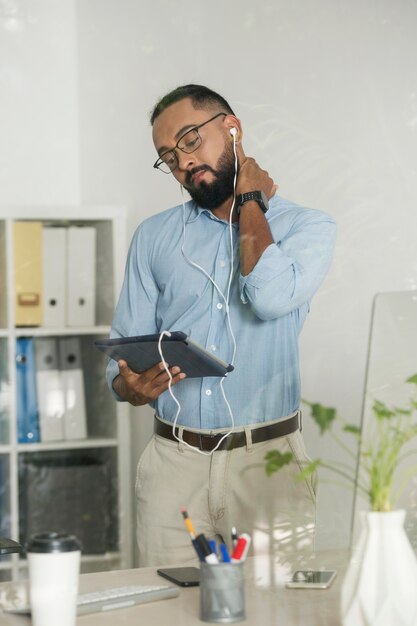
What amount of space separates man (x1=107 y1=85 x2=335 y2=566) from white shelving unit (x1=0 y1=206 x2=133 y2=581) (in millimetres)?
877

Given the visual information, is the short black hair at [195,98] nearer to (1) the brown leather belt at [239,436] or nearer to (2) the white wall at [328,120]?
(2) the white wall at [328,120]

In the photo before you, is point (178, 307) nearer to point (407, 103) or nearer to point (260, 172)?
point (260, 172)

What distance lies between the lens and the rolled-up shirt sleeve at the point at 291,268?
1.42 m

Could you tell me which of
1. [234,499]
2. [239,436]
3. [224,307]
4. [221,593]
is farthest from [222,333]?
[221,593]

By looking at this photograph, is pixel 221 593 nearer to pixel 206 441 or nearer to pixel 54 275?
pixel 206 441

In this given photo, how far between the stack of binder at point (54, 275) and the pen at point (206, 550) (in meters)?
1.58

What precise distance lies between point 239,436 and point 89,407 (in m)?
1.12

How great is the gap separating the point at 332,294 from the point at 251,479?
40cm

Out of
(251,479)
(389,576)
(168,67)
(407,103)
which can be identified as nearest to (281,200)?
(407,103)

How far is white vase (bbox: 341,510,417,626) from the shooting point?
0.91 metres

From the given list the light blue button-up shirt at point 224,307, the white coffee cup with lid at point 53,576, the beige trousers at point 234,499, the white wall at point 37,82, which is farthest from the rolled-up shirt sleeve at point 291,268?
the white wall at point 37,82

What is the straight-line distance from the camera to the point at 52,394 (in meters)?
2.57

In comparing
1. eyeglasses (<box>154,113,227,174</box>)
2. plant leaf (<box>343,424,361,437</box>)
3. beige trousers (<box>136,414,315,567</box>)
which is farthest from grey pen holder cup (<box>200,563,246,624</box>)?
eyeglasses (<box>154,113,227,174</box>)

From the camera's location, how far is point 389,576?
912 millimetres
